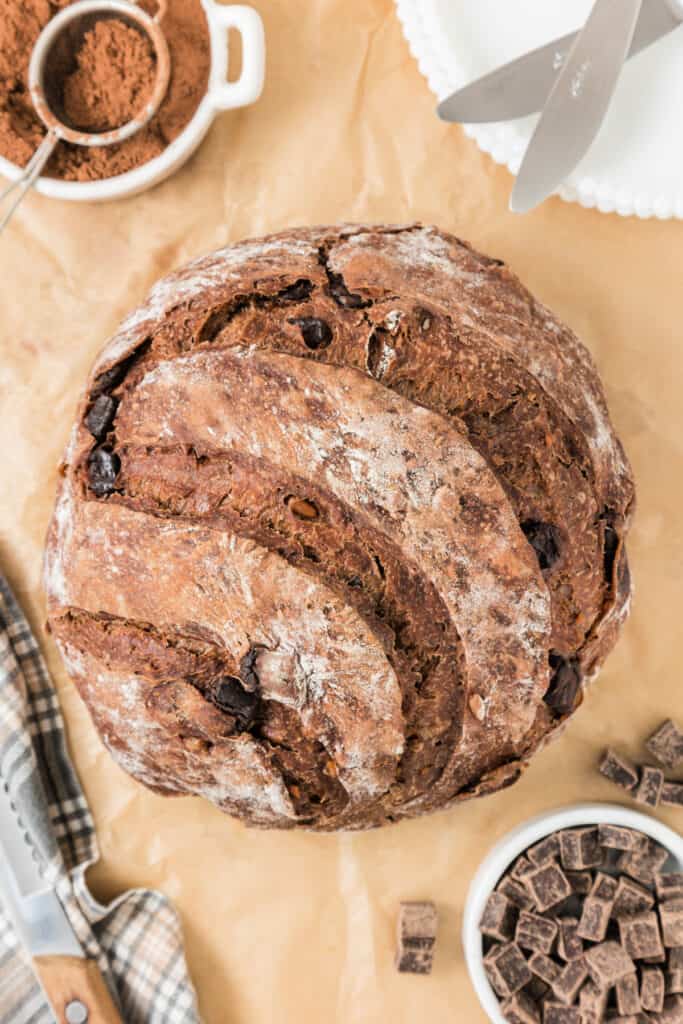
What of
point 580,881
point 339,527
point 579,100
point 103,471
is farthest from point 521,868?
point 579,100

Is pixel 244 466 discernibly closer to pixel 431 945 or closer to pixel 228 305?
pixel 228 305

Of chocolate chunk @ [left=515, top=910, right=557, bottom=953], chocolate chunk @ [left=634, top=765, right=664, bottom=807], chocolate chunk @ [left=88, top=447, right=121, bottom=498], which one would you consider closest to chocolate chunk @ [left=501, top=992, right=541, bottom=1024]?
chocolate chunk @ [left=515, top=910, right=557, bottom=953]

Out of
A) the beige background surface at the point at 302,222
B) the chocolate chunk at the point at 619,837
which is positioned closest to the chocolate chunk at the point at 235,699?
the beige background surface at the point at 302,222

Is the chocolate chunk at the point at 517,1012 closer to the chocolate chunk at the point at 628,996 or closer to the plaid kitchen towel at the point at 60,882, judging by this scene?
the chocolate chunk at the point at 628,996

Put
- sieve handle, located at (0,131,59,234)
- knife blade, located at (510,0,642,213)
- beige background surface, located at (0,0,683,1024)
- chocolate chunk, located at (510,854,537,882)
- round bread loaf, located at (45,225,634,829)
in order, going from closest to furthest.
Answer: round bread loaf, located at (45,225,634,829) → knife blade, located at (510,0,642,213) → sieve handle, located at (0,131,59,234) → chocolate chunk, located at (510,854,537,882) → beige background surface, located at (0,0,683,1024)

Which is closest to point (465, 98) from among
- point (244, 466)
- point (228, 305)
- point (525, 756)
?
point (228, 305)

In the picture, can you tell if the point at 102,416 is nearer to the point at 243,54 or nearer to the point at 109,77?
the point at 109,77

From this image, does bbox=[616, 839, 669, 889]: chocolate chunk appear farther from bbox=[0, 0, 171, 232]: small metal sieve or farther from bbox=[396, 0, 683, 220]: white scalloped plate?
bbox=[0, 0, 171, 232]: small metal sieve
